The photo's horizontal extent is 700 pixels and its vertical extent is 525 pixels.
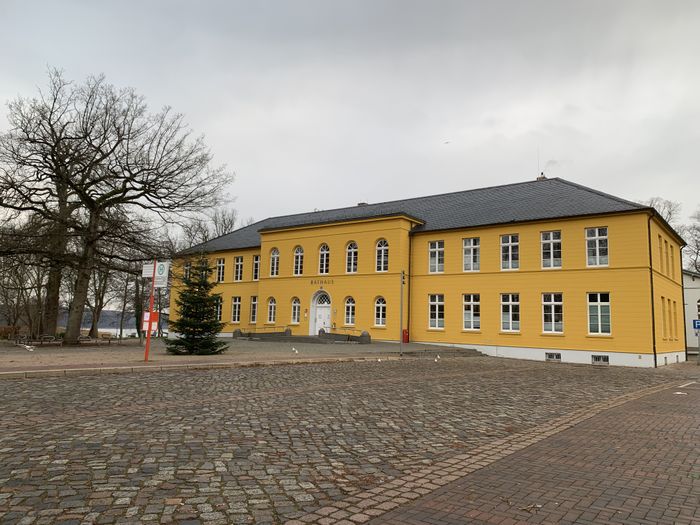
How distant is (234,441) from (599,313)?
23785 mm

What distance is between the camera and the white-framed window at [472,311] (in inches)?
1173

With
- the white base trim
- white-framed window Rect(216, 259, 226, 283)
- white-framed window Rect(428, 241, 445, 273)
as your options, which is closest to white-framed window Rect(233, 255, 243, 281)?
white-framed window Rect(216, 259, 226, 283)

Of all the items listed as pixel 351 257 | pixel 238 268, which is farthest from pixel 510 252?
pixel 238 268

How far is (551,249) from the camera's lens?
27.5 meters

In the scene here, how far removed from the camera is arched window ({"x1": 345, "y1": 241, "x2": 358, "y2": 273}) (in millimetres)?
34625

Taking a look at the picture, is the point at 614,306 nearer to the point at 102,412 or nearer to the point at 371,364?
the point at 371,364

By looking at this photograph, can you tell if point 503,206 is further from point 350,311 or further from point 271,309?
point 271,309

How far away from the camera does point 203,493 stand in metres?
4.58

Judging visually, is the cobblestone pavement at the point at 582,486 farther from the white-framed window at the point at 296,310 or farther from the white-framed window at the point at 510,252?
the white-framed window at the point at 296,310

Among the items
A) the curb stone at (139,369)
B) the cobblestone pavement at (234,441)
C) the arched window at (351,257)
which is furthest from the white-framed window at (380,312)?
the cobblestone pavement at (234,441)

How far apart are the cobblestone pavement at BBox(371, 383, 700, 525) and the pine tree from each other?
1519 centimetres

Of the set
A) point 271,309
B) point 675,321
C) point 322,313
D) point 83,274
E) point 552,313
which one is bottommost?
point 675,321

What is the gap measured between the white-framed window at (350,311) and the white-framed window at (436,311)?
5206 mm

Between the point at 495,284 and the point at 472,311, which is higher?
the point at 495,284
